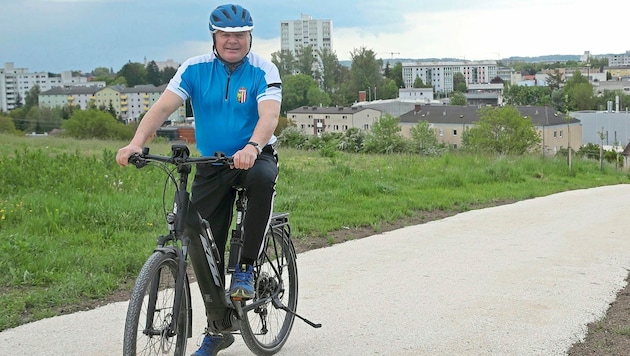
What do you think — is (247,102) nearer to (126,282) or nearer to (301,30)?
(126,282)

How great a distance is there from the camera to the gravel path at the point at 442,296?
564 cm

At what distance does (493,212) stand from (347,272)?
507 cm

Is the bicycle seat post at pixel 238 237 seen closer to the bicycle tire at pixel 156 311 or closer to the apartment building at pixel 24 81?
the bicycle tire at pixel 156 311

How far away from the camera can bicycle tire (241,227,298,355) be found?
17.5 feet

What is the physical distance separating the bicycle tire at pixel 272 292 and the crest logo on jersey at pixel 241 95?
90 centimetres

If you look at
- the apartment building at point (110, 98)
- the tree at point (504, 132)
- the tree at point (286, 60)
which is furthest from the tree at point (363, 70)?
the tree at point (504, 132)

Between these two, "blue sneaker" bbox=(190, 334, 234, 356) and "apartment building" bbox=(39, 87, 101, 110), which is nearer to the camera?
"blue sneaker" bbox=(190, 334, 234, 356)

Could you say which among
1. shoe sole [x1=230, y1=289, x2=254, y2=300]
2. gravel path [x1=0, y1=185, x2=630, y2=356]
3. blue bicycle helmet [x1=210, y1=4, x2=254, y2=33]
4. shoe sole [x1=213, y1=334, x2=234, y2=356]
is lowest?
gravel path [x1=0, y1=185, x2=630, y2=356]

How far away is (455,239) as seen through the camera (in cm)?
991

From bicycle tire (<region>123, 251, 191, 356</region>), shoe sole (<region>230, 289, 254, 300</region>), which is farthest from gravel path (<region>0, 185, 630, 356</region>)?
bicycle tire (<region>123, 251, 191, 356</region>)

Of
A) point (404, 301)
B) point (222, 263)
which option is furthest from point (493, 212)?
point (222, 263)

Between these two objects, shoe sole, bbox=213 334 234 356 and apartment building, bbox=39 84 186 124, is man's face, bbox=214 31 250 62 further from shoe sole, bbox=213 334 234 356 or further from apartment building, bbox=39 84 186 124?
apartment building, bbox=39 84 186 124

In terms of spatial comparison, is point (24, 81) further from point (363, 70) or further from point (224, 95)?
point (224, 95)

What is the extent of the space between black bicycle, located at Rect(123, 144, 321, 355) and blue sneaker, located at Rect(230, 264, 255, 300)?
5 centimetres
